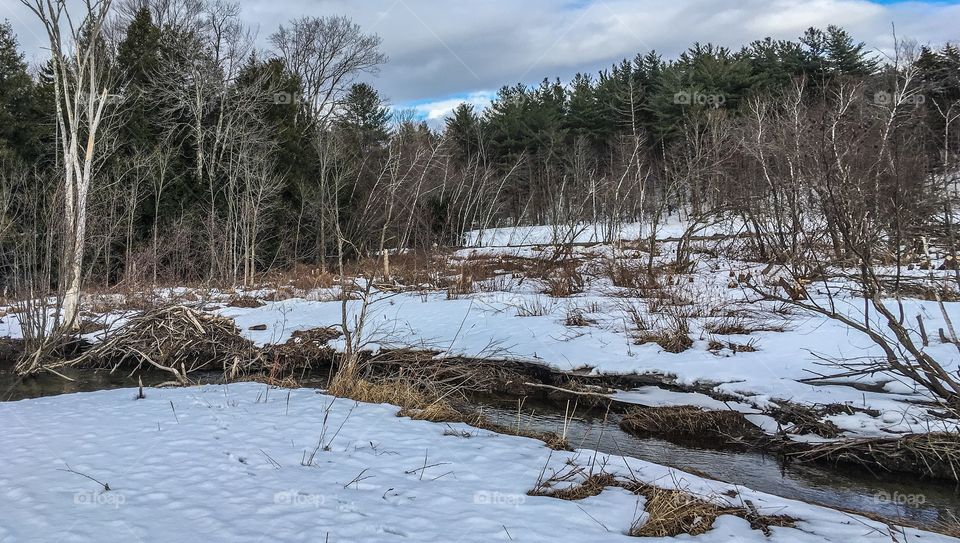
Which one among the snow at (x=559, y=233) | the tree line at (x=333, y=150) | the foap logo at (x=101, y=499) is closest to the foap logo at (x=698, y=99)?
the tree line at (x=333, y=150)

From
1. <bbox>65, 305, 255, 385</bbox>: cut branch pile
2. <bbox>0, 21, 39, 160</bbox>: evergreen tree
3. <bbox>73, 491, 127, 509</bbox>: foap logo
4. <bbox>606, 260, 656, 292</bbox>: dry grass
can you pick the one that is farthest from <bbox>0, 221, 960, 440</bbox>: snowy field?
<bbox>0, 21, 39, 160</bbox>: evergreen tree

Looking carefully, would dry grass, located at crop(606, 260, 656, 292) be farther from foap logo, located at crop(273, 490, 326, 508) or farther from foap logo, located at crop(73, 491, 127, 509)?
foap logo, located at crop(73, 491, 127, 509)

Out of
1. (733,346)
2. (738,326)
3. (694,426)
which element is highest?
(738,326)

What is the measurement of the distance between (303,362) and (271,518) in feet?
28.1

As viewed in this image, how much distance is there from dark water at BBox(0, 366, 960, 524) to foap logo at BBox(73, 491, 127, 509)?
4646 mm

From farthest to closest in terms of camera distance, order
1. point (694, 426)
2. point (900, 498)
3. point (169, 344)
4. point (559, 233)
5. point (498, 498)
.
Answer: point (559, 233), point (169, 344), point (694, 426), point (900, 498), point (498, 498)

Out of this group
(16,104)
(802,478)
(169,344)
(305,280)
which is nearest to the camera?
(802,478)

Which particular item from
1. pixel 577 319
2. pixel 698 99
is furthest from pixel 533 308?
pixel 698 99

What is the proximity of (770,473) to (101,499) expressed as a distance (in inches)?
252

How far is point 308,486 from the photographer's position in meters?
4.79

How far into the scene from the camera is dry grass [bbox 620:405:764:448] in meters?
7.36

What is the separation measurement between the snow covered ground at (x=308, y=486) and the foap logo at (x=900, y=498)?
1494 millimetres

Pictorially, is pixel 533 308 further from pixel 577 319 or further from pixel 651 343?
pixel 651 343

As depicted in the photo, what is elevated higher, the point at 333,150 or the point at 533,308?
the point at 333,150
